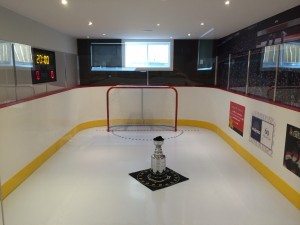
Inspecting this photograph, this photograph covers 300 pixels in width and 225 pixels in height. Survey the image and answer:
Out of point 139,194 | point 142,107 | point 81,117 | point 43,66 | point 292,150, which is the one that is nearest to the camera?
point 292,150

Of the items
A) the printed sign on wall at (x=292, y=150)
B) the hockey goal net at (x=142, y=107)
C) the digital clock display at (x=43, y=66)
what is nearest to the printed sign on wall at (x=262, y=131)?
the printed sign on wall at (x=292, y=150)

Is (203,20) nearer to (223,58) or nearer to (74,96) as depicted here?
(223,58)

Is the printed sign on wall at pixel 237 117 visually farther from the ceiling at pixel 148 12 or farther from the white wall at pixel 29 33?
the white wall at pixel 29 33

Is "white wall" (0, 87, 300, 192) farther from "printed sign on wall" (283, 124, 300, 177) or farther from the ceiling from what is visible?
the ceiling

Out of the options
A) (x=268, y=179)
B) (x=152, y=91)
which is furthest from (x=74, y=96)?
(x=268, y=179)

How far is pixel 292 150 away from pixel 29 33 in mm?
4462

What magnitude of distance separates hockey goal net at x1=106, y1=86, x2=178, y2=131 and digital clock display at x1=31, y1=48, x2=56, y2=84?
1.80 meters

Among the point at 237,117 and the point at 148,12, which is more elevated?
the point at 148,12

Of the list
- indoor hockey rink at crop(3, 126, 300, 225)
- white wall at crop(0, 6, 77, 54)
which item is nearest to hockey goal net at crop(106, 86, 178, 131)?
white wall at crop(0, 6, 77, 54)

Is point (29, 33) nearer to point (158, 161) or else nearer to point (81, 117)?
point (81, 117)

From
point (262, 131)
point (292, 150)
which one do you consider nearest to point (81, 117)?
point (262, 131)

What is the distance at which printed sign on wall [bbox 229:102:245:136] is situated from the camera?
448 centimetres

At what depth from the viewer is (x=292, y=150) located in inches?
116

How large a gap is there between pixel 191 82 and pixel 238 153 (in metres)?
3.18
